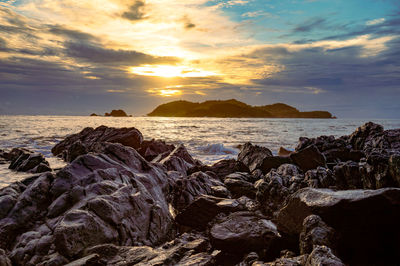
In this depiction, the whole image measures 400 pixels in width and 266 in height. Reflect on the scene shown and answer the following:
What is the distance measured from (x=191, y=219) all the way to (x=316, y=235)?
2.73 meters

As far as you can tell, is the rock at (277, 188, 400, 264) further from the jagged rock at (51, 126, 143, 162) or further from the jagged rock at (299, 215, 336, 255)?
the jagged rock at (51, 126, 143, 162)

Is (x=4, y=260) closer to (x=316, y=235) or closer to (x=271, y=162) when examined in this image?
(x=316, y=235)

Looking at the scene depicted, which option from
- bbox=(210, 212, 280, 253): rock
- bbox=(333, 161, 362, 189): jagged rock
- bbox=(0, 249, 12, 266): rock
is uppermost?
bbox=(333, 161, 362, 189): jagged rock

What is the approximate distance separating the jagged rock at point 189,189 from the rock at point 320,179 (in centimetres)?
241

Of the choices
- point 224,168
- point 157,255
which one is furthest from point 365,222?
point 224,168

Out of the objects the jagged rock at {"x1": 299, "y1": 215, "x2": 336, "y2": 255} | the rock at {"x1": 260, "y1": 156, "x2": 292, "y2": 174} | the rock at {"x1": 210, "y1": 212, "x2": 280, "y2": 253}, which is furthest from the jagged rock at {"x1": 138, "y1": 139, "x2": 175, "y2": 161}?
the jagged rock at {"x1": 299, "y1": 215, "x2": 336, "y2": 255}

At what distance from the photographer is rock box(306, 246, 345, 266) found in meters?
2.89

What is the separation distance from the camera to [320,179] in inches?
263

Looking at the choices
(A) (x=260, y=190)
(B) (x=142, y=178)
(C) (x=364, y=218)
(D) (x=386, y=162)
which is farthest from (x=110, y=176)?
(D) (x=386, y=162)

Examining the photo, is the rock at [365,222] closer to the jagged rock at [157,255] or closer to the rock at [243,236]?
the rock at [243,236]

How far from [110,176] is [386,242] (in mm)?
4951

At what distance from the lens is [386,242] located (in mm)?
3656

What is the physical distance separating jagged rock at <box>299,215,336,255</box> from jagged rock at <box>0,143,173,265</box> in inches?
99.6

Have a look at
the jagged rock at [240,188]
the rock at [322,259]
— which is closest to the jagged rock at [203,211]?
the jagged rock at [240,188]
